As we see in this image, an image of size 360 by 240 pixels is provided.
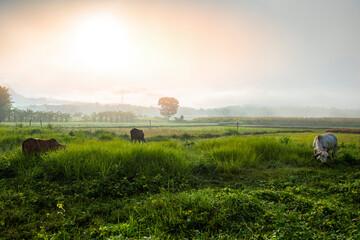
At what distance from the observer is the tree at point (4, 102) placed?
4719 centimetres

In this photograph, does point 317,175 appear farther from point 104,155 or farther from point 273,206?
point 104,155

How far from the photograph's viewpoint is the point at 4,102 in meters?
47.8

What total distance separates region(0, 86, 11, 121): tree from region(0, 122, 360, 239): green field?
52347 mm

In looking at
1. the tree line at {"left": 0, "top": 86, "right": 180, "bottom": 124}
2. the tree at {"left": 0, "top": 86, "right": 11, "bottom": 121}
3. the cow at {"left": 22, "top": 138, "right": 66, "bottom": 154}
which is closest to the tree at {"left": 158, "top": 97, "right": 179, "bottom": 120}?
the tree line at {"left": 0, "top": 86, "right": 180, "bottom": 124}

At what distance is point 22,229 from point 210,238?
3600 mm

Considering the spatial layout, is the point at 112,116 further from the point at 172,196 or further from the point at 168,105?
the point at 172,196

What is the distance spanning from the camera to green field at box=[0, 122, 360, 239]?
3.80 metres

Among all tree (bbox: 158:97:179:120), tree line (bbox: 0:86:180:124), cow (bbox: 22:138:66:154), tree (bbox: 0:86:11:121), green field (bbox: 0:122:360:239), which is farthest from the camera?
tree (bbox: 158:97:179:120)

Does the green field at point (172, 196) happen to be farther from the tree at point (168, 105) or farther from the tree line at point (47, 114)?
the tree at point (168, 105)

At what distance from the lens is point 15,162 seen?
24.4ft

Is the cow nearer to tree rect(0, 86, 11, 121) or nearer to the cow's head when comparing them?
the cow's head

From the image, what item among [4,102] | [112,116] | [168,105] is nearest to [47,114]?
[4,102]

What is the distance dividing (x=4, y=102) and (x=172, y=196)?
58.8m

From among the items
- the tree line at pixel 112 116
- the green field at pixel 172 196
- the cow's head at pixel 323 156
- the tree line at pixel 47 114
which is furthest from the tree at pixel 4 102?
the cow's head at pixel 323 156
